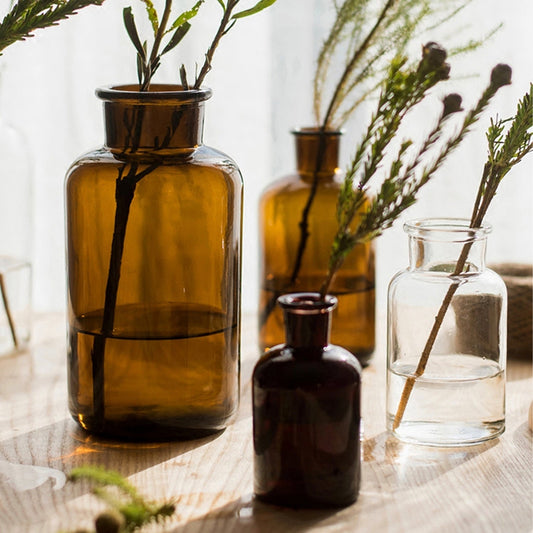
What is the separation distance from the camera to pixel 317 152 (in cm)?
120

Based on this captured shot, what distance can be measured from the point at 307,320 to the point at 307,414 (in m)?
0.07

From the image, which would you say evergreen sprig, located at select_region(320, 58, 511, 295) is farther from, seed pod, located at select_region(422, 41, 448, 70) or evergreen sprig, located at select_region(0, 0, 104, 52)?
evergreen sprig, located at select_region(0, 0, 104, 52)

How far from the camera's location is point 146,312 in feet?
3.05

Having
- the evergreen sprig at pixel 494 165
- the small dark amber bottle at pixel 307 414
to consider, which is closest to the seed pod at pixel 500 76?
the evergreen sprig at pixel 494 165

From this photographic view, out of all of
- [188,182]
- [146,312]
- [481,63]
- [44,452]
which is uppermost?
[481,63]

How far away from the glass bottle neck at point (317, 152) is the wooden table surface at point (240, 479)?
0.28 metres

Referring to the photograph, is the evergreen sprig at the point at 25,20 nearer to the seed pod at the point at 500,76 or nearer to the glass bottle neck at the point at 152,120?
the glass bottle neck at the point at 152,120

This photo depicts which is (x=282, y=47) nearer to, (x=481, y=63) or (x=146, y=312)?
(x=481, y=63)

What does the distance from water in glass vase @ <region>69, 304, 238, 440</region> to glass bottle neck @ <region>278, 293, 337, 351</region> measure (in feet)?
0.52

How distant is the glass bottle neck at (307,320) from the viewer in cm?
79

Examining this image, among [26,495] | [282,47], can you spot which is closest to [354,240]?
[26,495]

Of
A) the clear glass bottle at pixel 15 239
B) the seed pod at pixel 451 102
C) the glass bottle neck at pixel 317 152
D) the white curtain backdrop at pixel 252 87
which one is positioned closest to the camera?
the seed pod at pixel 451 102

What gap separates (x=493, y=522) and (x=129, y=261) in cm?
39

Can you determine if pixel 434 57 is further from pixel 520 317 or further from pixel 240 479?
pixel 520 317
